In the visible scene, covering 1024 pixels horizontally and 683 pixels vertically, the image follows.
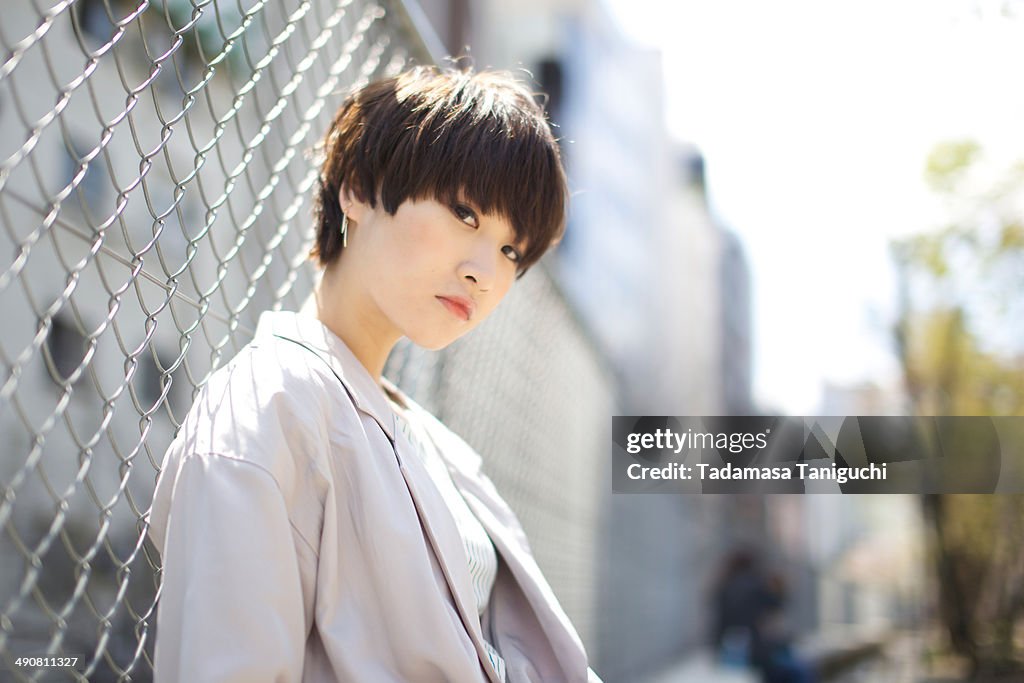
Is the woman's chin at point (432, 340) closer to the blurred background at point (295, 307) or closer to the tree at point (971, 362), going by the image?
the blurred background at point (295, 307)

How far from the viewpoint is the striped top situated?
1505 millimetres

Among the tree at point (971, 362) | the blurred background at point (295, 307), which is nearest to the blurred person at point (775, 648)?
the blurred background at point (295, 307)

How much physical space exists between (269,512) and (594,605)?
15.4 feet

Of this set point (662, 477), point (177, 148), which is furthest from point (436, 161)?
point (177, 148)

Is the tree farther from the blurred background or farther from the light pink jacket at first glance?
the light pink jacket

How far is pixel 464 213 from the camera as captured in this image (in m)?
1.45

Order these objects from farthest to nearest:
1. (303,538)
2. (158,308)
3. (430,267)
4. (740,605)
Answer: (740,605)
(158,308)
(430,267)
(303,538)

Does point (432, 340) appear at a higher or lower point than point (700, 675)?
higher

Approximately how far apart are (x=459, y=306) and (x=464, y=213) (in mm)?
137

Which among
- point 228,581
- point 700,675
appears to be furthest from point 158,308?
point 700,675

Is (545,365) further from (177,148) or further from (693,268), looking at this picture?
(693,268)

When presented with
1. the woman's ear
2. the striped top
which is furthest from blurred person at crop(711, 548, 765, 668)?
the woman's ear

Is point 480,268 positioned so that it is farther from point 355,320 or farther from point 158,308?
point 158,308

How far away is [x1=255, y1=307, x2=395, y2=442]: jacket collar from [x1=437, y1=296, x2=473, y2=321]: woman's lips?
15cm
